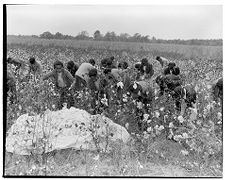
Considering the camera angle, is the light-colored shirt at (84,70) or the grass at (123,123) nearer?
the grass at (123,123)

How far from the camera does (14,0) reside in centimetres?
980

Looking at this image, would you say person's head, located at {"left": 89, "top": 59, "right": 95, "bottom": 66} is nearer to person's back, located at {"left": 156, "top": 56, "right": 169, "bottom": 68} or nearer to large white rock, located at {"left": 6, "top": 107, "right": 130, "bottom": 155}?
large white rock, located at {"left": 6, "top": 107, "right": 130, "bottom": 155}

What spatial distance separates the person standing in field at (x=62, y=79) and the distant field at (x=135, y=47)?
377 millimetres

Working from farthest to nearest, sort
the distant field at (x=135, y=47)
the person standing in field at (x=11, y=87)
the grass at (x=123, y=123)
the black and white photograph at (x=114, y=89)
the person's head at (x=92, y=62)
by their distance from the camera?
the person's head at (x=92, y=62)
the distant field at (x=135, y=47)
the person standing in field at (x=11, y=87)
the black and white photograph at (x=114, y=89)
the grass at (x=123, y=123)

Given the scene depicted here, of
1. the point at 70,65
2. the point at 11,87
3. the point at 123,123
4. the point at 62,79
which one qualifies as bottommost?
the point at 123,123

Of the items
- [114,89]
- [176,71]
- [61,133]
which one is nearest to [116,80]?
[114,89]

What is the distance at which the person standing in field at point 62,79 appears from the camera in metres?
10.1

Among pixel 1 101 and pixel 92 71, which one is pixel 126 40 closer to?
pixel 92 71

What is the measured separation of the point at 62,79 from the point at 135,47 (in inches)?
52.1

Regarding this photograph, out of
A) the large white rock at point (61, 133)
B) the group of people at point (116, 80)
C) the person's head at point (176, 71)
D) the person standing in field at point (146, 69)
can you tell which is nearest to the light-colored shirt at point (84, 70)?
the group of people at point (116, 80)

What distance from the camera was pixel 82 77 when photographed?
1009 cm

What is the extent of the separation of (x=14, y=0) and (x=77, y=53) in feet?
4.40

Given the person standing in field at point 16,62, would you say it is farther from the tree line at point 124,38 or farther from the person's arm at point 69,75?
the person's arm at point 69,75

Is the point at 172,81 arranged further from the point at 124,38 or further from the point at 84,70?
the point at 84,70
